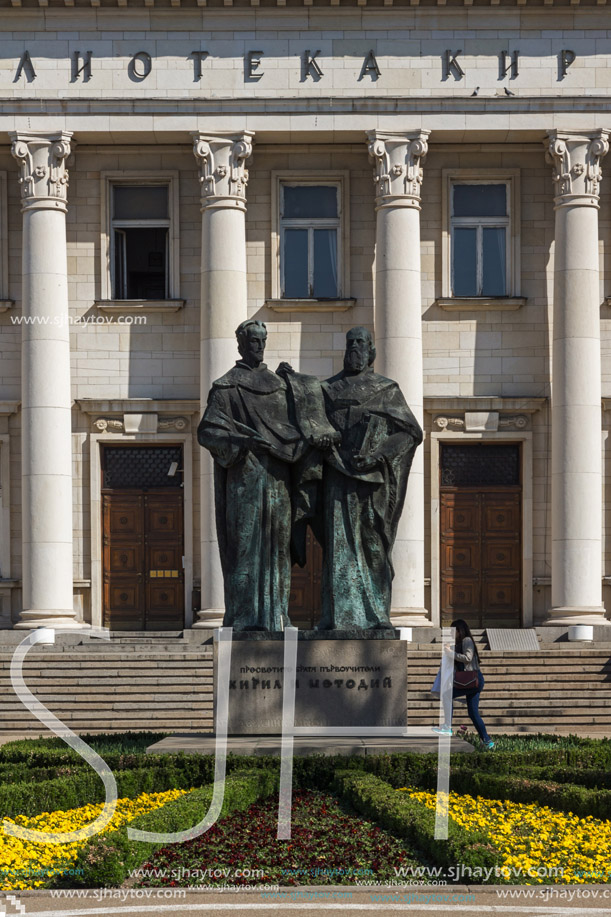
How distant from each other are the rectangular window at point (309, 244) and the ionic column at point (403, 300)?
1.77 m

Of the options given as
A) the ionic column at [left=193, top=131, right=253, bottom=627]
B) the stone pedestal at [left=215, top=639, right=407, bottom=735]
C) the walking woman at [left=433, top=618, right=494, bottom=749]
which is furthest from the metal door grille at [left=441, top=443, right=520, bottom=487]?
the stone pedestal at [left=215, top=639, right=407, bottom=735]

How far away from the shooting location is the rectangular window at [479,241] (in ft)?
121

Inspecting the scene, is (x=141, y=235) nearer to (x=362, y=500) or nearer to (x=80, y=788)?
(x=362, y=500)

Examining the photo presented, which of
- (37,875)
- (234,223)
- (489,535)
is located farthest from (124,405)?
(37,875)

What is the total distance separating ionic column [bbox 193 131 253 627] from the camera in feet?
115

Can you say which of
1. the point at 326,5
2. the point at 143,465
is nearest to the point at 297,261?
the point at 326,5

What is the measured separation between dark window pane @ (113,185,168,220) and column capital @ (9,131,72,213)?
6.12 ft

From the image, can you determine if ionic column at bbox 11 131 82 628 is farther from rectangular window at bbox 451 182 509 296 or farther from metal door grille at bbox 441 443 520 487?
rectangular window at bbox 451 182 509 296

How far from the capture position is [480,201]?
121 feet

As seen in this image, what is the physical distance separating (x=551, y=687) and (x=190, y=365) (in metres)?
12.0

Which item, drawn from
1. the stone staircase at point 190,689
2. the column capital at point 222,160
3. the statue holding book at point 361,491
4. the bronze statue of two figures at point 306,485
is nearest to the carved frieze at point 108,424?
the column capital at point 222,160

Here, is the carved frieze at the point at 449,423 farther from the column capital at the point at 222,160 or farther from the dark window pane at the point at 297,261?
the column capital at the point at 222,160

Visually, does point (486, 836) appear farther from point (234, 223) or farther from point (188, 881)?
point (234, 223)

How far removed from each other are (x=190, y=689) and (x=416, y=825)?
16619mm
